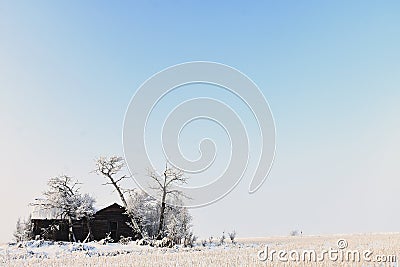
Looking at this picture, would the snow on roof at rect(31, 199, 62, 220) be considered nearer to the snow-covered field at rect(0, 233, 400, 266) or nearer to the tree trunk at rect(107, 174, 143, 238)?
the tree trunk at rect(107, 174, 143, 238)

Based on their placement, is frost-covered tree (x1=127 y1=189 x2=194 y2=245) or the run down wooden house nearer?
frost-covered tree (x1=127 y1=189 x2=194 y2=245)

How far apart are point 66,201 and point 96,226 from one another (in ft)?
15.0

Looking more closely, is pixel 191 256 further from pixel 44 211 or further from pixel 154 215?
pixel 44 211

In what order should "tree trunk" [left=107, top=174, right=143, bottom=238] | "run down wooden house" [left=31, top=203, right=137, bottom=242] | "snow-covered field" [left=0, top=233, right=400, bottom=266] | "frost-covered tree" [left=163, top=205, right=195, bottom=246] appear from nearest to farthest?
"snow-covered field" [left=0, top=233, right=400, bottom=266] < "frost-covered tree" [left=163, top=205, right=195, bottom=246] < "tree trunk" [left=107, top=174, right=143, bottom=238] < "run down wooden house" [left=31, top=203, right=137, bottom=242]

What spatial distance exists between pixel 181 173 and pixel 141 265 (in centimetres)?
2602

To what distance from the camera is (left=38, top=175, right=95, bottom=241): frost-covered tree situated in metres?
43.8

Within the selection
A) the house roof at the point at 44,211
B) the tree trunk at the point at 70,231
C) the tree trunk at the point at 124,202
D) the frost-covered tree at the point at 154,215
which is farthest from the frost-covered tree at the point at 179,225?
the tree trunk at the point at 70,231

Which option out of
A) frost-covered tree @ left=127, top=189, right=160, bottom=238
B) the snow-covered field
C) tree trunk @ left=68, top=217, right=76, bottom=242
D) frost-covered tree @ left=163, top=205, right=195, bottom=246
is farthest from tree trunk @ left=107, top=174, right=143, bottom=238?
the snow-covered field

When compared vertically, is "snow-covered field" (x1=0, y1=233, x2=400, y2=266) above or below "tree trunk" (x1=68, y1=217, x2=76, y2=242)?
above

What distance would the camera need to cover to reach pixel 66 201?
44.0 meters

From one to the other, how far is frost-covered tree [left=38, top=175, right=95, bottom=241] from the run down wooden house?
119 centimetres

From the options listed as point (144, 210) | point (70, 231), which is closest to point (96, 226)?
point (70, 231)

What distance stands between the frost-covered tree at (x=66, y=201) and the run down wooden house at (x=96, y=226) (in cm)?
119

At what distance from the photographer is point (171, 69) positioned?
25.0 meters
